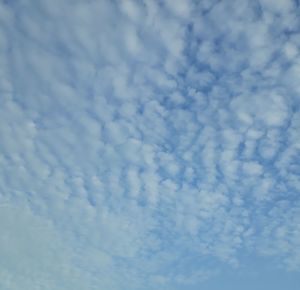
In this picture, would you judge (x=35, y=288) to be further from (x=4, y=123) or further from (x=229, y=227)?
(x=4, y=123)

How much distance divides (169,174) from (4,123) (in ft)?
21.0

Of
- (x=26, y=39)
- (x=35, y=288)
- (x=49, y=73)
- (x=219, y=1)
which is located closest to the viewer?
(x=219, y=1)

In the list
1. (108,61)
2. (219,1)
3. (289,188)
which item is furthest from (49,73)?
(289,188)

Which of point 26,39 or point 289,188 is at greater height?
point 289,188

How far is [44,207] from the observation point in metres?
18.4

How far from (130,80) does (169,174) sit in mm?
5372

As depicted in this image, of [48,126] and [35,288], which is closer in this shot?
[48,126]

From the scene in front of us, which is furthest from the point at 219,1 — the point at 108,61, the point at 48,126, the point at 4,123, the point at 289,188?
the point at 289,188

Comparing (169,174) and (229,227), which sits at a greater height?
(229,227)

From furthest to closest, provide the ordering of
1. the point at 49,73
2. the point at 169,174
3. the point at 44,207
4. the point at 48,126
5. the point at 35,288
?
the point at 35,288
the point at 44,207
the point at 169,174
the point at 48,126
the point at 49,73

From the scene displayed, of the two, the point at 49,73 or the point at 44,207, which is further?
the point at 44,207

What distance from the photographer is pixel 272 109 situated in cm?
1082

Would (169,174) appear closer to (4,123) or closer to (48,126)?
(48,126)

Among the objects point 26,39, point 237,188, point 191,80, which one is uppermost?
point 237,188
